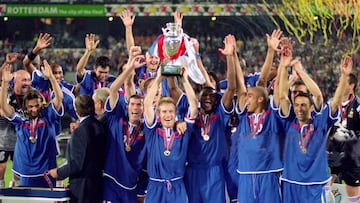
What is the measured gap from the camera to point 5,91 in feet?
22.4

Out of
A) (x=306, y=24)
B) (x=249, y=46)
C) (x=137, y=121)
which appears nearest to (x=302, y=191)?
(x=137, y=121)

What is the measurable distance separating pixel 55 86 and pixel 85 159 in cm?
139

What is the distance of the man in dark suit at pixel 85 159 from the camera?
19.0ft

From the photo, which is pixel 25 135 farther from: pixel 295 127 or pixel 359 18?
pixel 359 18

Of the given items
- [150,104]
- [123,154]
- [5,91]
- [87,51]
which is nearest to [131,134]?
[123,154]

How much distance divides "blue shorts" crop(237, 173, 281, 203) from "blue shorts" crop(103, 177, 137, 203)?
1046mm

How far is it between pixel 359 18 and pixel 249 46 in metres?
4.39

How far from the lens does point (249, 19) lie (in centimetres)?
2719

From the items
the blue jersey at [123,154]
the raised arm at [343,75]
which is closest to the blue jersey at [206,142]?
the blue jersey at [123,154]

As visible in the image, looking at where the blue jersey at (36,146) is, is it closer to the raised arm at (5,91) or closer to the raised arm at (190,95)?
the raised arm at (5,91)

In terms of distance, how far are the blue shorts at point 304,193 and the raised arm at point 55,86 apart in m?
2.53

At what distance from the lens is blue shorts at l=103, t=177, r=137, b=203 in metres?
6.13

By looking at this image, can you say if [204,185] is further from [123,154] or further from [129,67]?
[129,67]

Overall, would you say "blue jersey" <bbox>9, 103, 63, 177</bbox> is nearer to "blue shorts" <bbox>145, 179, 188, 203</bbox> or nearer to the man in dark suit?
the man in dark suit
